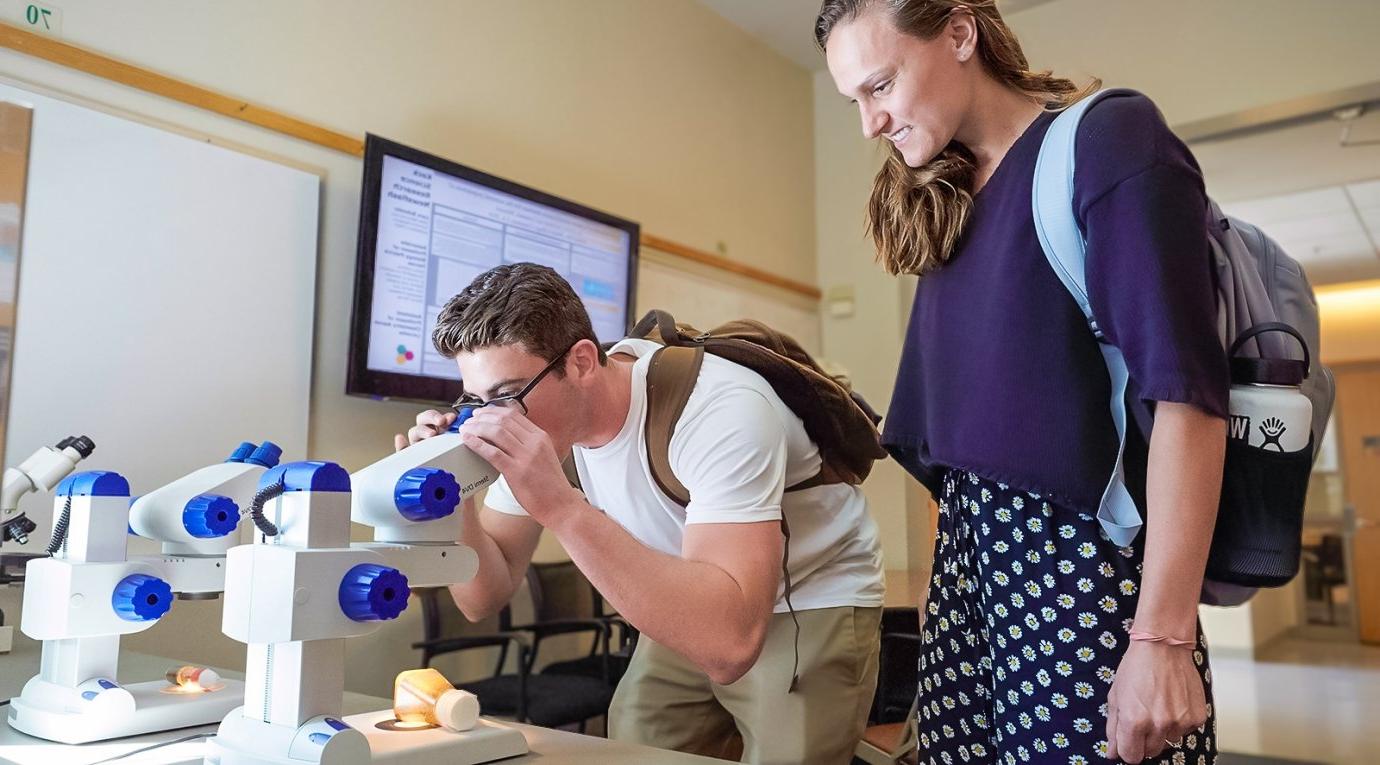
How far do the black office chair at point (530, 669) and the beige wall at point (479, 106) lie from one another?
0.60 ft

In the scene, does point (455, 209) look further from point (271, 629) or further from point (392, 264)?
point (271, 629)

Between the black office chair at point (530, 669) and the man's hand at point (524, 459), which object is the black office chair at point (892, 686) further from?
the black office chair at point (530, 669)

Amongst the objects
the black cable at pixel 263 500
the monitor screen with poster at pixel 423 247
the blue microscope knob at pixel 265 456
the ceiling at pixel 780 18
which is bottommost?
the black cable at pixel 263 500

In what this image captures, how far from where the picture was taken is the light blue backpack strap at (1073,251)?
976mm

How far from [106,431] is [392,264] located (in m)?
0.85

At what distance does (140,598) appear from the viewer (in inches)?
45.4

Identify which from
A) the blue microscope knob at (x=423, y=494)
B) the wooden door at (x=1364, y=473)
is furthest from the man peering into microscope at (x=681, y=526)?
the wooden door at (x=1364, y=473)

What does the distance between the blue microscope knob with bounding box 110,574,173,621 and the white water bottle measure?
47.0 inches

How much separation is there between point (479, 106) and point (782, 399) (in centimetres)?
218

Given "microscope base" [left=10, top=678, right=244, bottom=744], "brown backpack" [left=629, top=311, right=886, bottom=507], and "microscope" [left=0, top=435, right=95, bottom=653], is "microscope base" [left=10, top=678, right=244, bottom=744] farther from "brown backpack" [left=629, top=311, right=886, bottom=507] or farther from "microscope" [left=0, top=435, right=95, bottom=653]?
"brown backpack" [left=629, top=311, right=886, bottom=507]

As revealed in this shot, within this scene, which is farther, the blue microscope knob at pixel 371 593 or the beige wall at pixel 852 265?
the beige wall at pixel 852 265

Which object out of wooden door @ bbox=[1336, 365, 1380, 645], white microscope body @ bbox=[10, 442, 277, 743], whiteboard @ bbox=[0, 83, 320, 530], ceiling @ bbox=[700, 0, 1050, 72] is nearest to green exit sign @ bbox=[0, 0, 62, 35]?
whiteboard @ bbox=[0, 83, 320, 530]

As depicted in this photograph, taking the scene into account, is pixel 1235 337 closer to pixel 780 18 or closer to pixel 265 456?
pixel 265 456

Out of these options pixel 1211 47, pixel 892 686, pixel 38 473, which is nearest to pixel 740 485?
pixel 892 686
